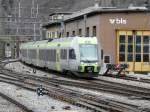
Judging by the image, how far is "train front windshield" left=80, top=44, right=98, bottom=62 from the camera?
36.0 m

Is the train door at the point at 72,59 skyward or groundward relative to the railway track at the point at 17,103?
skyward

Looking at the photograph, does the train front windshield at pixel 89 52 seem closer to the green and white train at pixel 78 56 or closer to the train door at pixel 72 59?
the green and white train at pixel 78 56

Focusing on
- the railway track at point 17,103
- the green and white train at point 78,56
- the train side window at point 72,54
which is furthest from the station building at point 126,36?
the railway track at point 17,103

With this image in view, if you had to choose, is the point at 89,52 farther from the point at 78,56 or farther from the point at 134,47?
the point at 134,47

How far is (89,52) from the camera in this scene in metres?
36.4

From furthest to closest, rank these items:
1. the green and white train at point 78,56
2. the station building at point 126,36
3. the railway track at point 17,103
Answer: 1. the station building at point 126,36
2. the green and white train at point 78,56
3. the railway track at point 17,103

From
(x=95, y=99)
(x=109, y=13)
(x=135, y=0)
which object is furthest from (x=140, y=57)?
(x=135, y=0)

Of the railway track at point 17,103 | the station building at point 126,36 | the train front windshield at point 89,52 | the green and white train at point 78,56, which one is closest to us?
the railway track at point 17,103

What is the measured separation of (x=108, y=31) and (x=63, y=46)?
1167 centimetres

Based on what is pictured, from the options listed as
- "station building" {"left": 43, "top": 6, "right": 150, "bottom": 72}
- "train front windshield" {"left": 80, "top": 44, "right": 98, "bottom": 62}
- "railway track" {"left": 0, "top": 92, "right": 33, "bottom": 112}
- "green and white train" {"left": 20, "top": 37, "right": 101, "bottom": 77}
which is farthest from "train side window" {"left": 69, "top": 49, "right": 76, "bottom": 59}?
"railway track" {"left": 0, "top": 92, "right": 33, "bottom": 112}

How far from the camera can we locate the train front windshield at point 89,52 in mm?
36031

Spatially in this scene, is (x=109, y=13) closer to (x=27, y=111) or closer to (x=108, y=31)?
(x=108, y=31)

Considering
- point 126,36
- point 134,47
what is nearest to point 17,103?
point 126,36

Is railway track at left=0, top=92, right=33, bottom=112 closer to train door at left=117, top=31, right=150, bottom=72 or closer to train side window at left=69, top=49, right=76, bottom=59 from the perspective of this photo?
train side window at left=69, top=49, right=76, bottom=59
